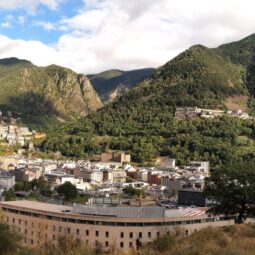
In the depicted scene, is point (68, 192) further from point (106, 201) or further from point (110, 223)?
point (110, 223)

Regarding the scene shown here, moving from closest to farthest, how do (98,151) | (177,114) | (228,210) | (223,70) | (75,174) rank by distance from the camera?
(228,210), (75,174), (98,151), (177,114), (223,70)

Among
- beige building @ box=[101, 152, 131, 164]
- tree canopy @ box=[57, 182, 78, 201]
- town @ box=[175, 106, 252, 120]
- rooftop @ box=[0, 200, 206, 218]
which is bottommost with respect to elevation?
tree canopy @ box=[57, 182, 78, 201]

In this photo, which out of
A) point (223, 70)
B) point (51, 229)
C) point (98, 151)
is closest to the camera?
point (51, 229)

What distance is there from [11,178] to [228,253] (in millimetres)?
85603

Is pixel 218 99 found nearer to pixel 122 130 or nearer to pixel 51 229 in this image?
pixel 122 130

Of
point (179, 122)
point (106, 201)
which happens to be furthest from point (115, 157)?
point (106, 201)

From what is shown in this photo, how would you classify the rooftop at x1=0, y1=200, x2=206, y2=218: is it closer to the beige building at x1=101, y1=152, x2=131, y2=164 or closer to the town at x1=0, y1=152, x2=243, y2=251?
the town at x1=0, y1=152, x2=243, y2=251

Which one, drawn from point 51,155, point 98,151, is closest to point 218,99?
point 98,151

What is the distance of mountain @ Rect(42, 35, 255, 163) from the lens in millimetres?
123312

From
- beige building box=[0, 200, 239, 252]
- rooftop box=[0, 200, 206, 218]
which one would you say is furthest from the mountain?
beige building box=[0, 200, 239, 252]

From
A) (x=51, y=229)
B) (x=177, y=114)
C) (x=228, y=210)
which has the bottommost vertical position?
(x=51, y=229)

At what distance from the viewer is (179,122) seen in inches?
5517

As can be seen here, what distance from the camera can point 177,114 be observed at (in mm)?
146750

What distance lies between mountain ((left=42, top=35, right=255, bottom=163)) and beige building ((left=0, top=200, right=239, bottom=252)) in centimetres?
6723
